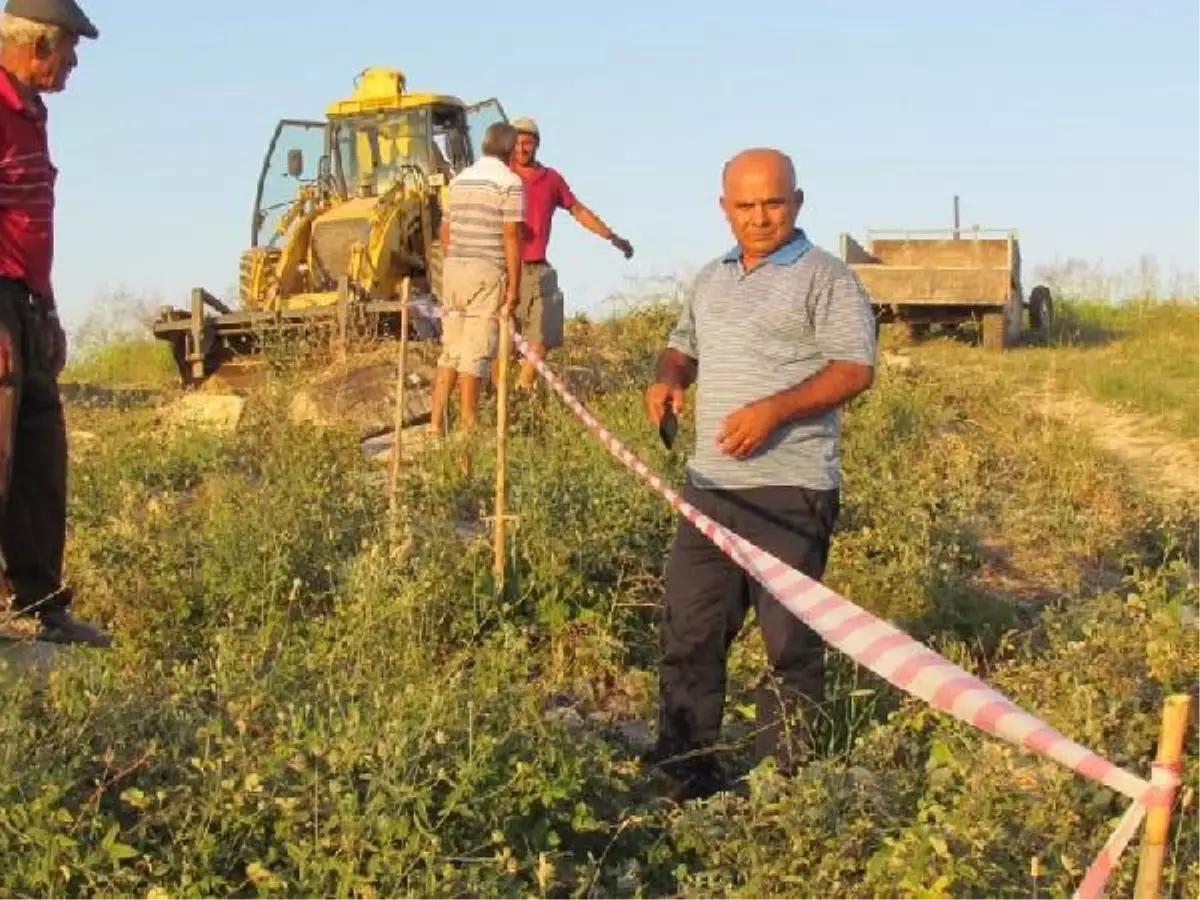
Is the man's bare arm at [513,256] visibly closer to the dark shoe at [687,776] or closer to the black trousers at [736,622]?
the black trousers at [736,622]

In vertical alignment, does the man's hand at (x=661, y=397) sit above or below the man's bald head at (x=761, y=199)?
below

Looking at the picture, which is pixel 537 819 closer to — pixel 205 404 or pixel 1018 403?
pixel 205 404

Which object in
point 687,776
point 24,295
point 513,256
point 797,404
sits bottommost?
point 687,776

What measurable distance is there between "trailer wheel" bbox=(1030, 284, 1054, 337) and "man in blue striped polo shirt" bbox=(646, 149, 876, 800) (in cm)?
1558

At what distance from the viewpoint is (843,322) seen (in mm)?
4297

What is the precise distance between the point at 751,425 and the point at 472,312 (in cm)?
490

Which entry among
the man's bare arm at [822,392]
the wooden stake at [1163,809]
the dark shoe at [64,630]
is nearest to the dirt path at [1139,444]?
the man's bare arm at [822,392]

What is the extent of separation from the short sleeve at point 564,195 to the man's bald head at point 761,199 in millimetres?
6167

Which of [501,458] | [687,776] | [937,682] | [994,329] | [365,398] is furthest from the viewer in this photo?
[994,329]

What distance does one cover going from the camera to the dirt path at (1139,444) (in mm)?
10336

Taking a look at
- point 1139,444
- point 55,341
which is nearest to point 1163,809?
point 55,341

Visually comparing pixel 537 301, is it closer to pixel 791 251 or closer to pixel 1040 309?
pixel 791 251

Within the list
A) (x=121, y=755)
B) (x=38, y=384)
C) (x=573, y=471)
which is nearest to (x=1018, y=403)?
(x=573, y=471)

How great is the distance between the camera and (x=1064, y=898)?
3.41 meters
